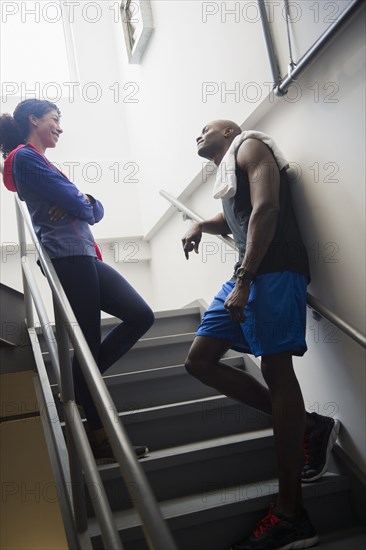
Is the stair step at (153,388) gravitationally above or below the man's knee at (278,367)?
below

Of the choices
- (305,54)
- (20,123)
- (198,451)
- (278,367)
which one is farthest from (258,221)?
(20,123)

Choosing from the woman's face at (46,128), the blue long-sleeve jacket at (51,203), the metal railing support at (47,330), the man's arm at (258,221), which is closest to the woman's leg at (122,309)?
the blue long-sleeve jacket at (51,203)

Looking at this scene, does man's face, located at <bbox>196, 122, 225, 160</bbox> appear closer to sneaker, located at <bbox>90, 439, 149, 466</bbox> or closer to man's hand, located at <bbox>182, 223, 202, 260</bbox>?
man's hand, located at <bbox>182, 223, 202, 260</bbox>

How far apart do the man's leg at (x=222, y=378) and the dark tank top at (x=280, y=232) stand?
0.31m

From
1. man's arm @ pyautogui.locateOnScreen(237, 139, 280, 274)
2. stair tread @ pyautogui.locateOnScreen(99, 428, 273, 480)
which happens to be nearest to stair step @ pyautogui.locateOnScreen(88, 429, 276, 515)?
stair tread @ pyautogui.locateOnScreen(99, 428, 273, 480)

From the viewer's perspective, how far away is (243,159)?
1.89 m

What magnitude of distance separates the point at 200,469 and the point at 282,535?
1.40 feet

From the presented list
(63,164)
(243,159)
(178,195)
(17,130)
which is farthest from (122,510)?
(63,164)

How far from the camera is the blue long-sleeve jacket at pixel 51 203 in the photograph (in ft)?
6.46

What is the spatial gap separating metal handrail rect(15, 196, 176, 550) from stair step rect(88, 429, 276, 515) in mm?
299

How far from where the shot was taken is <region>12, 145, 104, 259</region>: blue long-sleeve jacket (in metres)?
1.97

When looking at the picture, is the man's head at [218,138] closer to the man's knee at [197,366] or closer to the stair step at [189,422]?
the man's knee at [197,366]

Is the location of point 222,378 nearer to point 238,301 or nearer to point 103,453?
point 238,301

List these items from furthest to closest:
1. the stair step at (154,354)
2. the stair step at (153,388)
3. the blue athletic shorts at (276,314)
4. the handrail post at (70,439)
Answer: the stair step at (154,354) → the stair step at (153,388) → the blue athletic shorts at (276,314) → the handrail post at (70,439)
